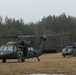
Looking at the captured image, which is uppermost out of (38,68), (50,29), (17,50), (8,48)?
(50,29)

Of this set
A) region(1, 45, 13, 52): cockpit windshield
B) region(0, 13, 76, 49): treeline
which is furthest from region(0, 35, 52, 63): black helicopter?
region(0, 13, 76, 49): treeline

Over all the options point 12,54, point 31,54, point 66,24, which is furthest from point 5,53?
point 66,24

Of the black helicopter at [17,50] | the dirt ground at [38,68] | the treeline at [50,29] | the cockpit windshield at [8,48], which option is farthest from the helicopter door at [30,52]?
the treeline at [50,29]

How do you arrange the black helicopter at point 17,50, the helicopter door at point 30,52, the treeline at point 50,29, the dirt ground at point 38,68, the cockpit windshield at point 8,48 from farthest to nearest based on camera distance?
the treeline at point 50,29 → the helicopter door at point 30,52 → the cockpit windshield at point 8,48 → the black helicopter at point 17,50 → the dirt ground at point 38,68

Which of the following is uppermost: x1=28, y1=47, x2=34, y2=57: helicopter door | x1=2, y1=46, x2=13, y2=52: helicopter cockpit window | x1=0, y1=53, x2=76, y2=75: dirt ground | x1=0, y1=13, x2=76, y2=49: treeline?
x1=0, y1=13, x2=76, y2=49: treeline

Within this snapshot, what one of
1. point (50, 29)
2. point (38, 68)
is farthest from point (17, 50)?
point (50, 29)

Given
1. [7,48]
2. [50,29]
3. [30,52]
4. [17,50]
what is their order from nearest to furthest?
[7,48]
[17,50]
[30,52]
[50,29]

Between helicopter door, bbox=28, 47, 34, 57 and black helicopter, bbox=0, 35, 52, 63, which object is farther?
helicopter door, bbox=28, 47, 34, 57

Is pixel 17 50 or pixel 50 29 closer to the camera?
pixel 17 50

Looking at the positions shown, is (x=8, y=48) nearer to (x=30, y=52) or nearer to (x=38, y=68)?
(x=30, y=52)

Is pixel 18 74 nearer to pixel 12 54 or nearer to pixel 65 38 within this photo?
pixel 12 54

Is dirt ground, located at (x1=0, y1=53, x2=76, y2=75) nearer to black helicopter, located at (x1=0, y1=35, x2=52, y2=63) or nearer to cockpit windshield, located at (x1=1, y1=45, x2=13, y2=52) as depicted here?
black helicopter, located at (x1=0, y1=35, x2=52, y2=63)

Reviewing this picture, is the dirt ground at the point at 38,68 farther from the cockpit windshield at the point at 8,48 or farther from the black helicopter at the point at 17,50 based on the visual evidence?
the cockpit windshield at the point at 8,48

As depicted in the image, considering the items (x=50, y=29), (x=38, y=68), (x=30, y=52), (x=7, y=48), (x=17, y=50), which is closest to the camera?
(x=38, y=68)
